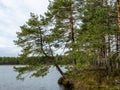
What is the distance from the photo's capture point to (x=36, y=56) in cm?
3272

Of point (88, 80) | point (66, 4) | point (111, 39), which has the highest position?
point (66, 4)

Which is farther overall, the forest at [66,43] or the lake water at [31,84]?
the lake water at [31,84]

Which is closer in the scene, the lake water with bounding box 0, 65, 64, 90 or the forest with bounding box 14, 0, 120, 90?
the forest with bounding box 14, 0, 120, 90

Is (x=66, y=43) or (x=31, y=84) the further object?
(x=31, y=84)

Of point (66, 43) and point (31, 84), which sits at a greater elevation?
point (66, 43)

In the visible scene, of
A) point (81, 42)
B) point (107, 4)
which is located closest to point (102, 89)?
point (81, 42)

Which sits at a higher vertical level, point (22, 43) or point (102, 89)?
point (22, 43)

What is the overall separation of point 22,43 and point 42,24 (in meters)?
3.03

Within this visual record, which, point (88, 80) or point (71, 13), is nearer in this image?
point (88, 80)

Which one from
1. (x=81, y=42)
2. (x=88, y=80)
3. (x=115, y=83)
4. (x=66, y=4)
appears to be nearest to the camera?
(x=81, y=42)

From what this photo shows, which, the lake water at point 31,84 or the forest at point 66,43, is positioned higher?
the forest at point 66,43

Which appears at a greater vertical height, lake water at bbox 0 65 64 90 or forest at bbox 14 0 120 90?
forest at bbox 14 0 120 90

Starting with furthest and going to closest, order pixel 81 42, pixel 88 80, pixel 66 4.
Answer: pixel 66 4 → pixel 88 80 → pixel 81 42

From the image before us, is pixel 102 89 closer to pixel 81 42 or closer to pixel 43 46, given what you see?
pixel 81 42
